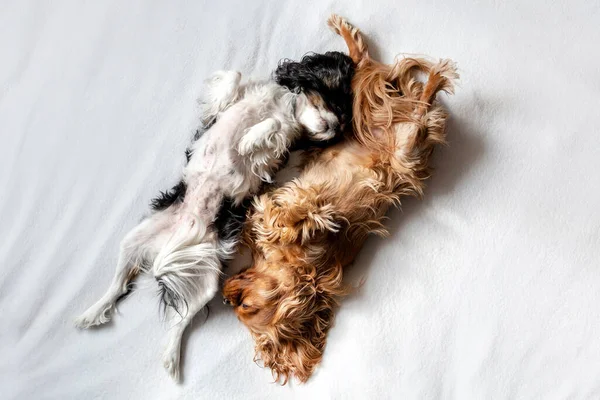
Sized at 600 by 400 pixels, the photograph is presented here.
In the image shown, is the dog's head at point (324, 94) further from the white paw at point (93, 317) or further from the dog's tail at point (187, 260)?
the white paw at point (93, 317)

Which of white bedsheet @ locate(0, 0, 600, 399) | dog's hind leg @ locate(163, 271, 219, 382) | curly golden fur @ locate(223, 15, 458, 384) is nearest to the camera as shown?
curly golden fur @ locate(223, 15, 458, 384)

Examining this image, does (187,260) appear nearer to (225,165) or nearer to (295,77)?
(225,165)

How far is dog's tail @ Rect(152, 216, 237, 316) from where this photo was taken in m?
2.12

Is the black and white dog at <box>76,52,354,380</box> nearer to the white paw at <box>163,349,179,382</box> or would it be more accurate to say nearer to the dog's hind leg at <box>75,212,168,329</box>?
the dog's hind leg at <box>75,212,168,329</box>

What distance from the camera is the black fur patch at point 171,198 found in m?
2.20

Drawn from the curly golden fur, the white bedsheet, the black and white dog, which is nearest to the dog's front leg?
the black and white dog

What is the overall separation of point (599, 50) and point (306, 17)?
1272 millimetres

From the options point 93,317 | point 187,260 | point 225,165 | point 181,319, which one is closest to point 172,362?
point 181,319

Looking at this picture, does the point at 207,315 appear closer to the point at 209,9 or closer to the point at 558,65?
the point at 209,9

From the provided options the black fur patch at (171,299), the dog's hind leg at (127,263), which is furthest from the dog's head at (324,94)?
the black fur patch at (171,299)

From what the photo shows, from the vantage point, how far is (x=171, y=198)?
222 cm

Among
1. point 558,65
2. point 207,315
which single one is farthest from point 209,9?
point 558,65

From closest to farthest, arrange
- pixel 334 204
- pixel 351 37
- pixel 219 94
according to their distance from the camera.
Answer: pixel 334 204, pixel 219 94, pixel 351 37

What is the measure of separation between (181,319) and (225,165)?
2.17 ft
